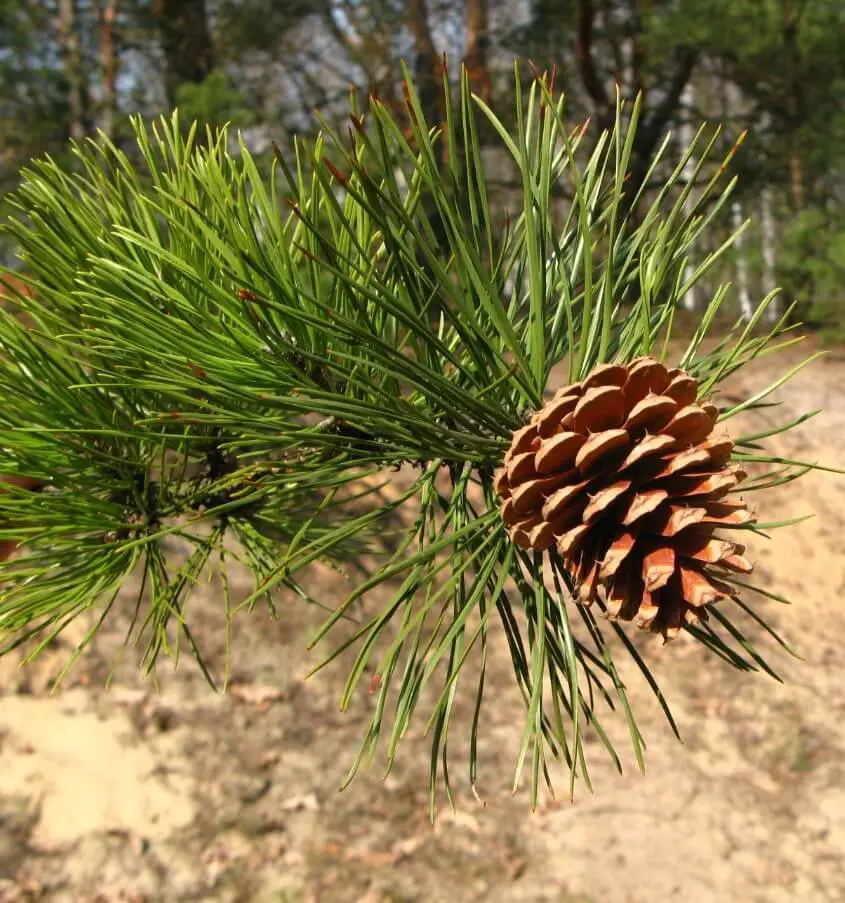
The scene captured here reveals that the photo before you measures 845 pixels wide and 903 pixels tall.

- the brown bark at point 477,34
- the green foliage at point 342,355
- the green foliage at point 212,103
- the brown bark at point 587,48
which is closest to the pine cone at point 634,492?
the green foliage at point 342,355

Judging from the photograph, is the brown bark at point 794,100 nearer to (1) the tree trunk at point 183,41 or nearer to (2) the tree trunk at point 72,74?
(1) the tree trunk at point 183,41

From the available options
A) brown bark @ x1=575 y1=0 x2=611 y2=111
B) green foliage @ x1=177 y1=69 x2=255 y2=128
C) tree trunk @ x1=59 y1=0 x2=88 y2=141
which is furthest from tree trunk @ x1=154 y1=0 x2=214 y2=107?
brown bark @ x1=575 y1=0 x2=611 y2=111

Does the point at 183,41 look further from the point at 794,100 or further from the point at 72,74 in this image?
the point at 794,100

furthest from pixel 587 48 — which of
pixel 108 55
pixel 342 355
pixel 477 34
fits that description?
pixel 342 355

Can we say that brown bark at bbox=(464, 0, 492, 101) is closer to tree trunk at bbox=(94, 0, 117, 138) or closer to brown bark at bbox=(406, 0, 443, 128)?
brown bark at bbox=(406, 0, 443, 128)

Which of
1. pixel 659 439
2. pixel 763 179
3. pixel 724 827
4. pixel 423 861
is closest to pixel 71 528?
pixel 659 439

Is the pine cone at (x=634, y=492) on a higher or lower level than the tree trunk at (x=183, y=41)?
lower
